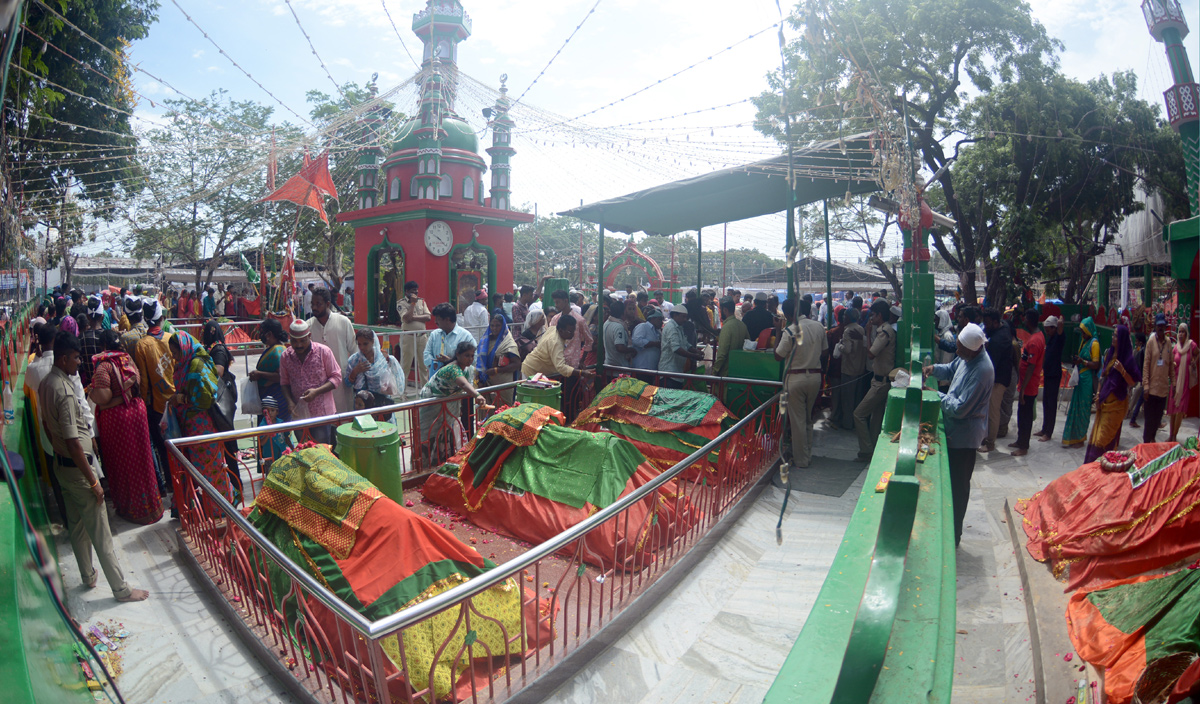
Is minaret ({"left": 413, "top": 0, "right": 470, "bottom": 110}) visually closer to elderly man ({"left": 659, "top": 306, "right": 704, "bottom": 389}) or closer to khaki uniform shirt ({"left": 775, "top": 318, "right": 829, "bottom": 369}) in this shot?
elderly man ({"left": 659, "top": 306, "right": 704, "bottom": 389})

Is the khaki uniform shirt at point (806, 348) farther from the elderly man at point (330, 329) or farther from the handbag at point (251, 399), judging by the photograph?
the handbag at point (251, 399)

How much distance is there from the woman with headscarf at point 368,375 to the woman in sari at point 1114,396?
24.9 feet

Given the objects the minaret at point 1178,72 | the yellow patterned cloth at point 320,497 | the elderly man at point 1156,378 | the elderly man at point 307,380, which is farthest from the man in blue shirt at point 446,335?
the elderly man at point 1156,378

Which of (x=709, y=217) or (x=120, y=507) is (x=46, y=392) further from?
(x=709, y=217)

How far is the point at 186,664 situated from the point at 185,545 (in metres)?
1.47

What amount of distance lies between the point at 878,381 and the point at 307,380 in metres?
6.59

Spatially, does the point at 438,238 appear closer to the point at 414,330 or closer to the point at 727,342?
the point at 414,330

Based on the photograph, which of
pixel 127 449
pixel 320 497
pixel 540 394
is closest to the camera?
pixel 320 497

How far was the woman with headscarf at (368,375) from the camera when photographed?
269 inches

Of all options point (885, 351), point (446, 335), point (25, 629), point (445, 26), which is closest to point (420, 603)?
point (25, 629)

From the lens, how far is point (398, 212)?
51.3 feet

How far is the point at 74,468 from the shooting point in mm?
4098

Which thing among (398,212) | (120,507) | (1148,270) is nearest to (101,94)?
(398,212)

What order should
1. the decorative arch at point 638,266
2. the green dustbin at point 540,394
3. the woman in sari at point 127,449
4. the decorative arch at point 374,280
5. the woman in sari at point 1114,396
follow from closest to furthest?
the woman in sari at point 127,449, the woman in sari at point 1114,396, the green dustbin at point 540,394, the decorative arch at point 374,280, the decorative arch at point 638,266
